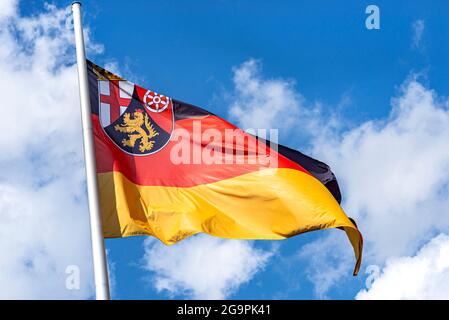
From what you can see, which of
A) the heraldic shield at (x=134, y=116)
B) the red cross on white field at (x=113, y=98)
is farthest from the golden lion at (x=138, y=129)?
the red cross on white field at (x=113, y=98)

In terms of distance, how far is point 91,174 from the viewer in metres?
14.0

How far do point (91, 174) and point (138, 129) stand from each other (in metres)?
3.22

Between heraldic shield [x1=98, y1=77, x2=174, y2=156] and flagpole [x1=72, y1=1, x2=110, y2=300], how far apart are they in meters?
1.57

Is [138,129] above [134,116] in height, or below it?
below

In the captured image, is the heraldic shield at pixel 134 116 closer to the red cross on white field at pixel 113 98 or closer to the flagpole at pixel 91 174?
the red cross on white field at pixel 113 98

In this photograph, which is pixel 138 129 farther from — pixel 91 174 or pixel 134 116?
pixel 91 174

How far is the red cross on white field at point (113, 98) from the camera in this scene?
1685cm

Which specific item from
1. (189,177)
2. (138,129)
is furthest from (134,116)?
(189,177)

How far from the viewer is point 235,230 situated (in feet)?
53.3

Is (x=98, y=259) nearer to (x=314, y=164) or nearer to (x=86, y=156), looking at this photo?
(x=86, y=156)

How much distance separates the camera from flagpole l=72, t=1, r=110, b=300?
13.0 metres

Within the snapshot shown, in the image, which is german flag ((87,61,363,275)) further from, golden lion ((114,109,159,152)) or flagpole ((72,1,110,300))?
flagpole ((72,1,110,300))

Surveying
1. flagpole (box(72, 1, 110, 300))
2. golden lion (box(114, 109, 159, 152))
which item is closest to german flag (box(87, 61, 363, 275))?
golden lion (box(114, 109, 159, 152))
